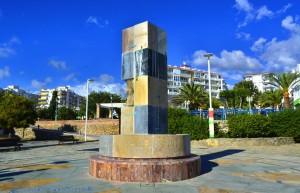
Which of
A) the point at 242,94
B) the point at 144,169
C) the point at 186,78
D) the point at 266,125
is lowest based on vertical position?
the point at 144,169

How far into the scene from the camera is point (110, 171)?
7.44 meters

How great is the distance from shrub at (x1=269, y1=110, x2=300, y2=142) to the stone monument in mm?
17510

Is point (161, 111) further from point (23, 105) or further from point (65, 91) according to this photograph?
point (65, 91)

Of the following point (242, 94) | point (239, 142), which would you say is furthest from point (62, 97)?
point (239, 142)

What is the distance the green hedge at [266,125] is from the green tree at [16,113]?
26.3 m

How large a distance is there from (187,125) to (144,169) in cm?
1654

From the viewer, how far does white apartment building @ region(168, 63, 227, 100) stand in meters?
99.6

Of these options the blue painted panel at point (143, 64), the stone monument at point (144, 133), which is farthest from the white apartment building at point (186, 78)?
the stone monument at point (144, 133)

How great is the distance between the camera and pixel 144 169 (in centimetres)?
716

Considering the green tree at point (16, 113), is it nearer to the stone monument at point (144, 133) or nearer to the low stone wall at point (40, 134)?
the low stone wall at point (40, 134)

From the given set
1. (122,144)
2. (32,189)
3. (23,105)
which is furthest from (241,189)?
(23,105)

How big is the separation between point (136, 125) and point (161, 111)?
0.99m

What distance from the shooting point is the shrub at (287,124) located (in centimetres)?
2314

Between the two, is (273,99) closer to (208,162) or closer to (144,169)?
(208,162)
